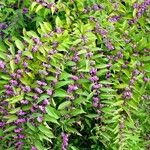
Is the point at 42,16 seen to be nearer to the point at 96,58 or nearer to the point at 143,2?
the point at 96,58

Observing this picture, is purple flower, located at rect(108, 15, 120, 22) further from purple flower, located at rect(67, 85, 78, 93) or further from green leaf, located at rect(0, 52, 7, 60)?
green leaf, located at rect(0, 52, 7, 60)

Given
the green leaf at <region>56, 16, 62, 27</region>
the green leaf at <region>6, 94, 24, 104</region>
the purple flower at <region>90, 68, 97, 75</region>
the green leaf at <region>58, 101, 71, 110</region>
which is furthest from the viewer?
the green leaf at <region>56, 16, 62, 27</region>

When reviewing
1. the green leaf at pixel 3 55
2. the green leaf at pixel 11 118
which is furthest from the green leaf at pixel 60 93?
the green leaf at pixel 3 55

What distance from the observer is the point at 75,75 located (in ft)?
8.68

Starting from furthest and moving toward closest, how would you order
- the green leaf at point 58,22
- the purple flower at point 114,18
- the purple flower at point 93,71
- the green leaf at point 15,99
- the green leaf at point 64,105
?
1. the purple flower at point 114,18
2. the green leaf at point 58,22
3. the purple flower at point 93,71
4. the green leaf at point 64,105
5. the green leaf at point 15,99

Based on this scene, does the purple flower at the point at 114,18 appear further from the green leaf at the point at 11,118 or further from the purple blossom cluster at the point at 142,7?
the green leaf at the point at 11,118

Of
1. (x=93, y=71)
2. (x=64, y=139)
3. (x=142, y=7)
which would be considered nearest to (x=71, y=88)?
(x=93, y=71)

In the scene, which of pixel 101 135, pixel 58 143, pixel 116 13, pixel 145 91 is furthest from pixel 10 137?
pixel 116 13

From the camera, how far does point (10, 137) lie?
8.45ft

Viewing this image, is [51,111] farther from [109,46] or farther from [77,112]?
[109,46]

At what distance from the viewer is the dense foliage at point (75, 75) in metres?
2.51

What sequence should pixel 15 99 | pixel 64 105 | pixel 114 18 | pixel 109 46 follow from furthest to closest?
1. pixel 114 18
2. pixel 109 46
3. pixel 64 105
4. pixel 15 99

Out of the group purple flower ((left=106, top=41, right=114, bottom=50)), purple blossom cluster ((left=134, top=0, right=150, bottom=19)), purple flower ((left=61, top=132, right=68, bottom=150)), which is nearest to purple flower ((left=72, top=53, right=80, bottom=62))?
purple flower ((left=106, top=41, right=114, bottom=50))

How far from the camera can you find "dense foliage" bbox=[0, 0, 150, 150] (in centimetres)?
251
